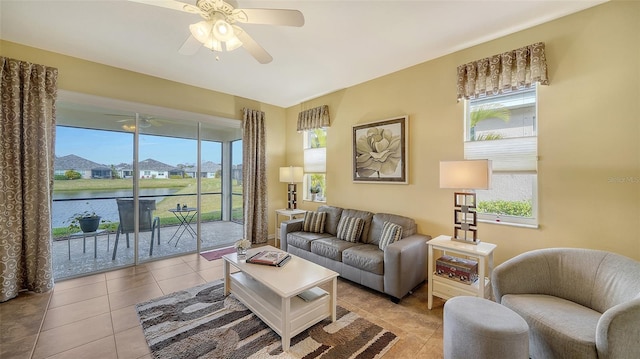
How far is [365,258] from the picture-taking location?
2758 millimetres

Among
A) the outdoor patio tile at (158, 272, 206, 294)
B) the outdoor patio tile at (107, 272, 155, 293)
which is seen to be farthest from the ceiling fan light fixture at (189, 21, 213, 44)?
the outdoor patio tile at (107, 272, 155, 293)

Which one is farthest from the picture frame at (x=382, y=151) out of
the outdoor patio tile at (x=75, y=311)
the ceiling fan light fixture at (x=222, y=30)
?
the outdoor patio tile at (x=75, y=311)

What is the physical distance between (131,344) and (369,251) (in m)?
2.33

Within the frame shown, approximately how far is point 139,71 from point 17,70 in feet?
3.76

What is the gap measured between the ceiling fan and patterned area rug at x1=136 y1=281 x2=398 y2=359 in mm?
2359

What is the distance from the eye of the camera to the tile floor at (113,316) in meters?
1.88

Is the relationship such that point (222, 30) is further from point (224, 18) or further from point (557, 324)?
point (557, 324)

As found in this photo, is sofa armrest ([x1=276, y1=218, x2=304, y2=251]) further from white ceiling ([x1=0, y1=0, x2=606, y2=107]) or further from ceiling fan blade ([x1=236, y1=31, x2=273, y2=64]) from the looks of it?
ceiling fan blade ([x1=236, y1=31, x2=273, y2=64])

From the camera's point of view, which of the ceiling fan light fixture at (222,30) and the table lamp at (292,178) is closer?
the ceiling fan light fixture at (222,30)

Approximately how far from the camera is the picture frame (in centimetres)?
330

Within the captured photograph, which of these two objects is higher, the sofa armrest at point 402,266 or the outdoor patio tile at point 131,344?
the sofa armrest at point 402,266

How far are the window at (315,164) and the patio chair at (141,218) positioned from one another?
2.59 m

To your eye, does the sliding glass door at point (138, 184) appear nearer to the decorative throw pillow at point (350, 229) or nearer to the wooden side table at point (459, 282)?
the decorative throw pillow at point (350, 229)

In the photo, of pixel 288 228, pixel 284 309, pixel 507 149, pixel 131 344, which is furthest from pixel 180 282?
pixel 507 149
